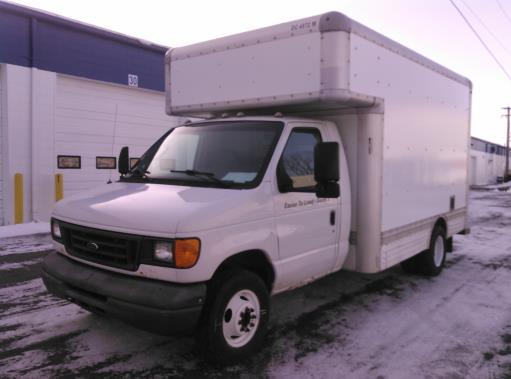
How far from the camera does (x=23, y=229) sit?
10344mm

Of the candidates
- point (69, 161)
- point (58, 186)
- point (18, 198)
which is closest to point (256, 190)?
point (18, 198)

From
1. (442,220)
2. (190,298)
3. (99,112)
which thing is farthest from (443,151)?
(99,112)

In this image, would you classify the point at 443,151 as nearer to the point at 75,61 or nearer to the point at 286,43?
the point at 286,43

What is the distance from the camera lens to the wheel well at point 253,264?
3797mm

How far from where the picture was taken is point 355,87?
4.65m

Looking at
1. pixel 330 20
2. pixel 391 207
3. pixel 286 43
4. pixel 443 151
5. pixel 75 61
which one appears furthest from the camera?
pixel 75 61

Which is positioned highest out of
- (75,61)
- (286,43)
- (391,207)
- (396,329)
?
(75,61)

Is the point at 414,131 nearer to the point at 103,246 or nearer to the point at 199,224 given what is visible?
the point at 199,224

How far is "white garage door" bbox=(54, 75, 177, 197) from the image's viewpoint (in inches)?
472

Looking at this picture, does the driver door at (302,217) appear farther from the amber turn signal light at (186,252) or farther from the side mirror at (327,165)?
the amber turn signal light at (186,252)

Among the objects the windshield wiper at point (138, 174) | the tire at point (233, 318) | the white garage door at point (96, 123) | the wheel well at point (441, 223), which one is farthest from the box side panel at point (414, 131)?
the white garage door at point (96, 123)

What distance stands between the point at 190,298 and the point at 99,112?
34.7 feet

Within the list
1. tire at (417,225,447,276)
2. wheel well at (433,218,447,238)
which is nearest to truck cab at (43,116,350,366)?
tire at (417,225,447,276)

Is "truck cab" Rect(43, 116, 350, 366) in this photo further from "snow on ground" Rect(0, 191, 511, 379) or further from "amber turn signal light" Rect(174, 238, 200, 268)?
"snow on ground" Rect(0, 191, 511, 379)
